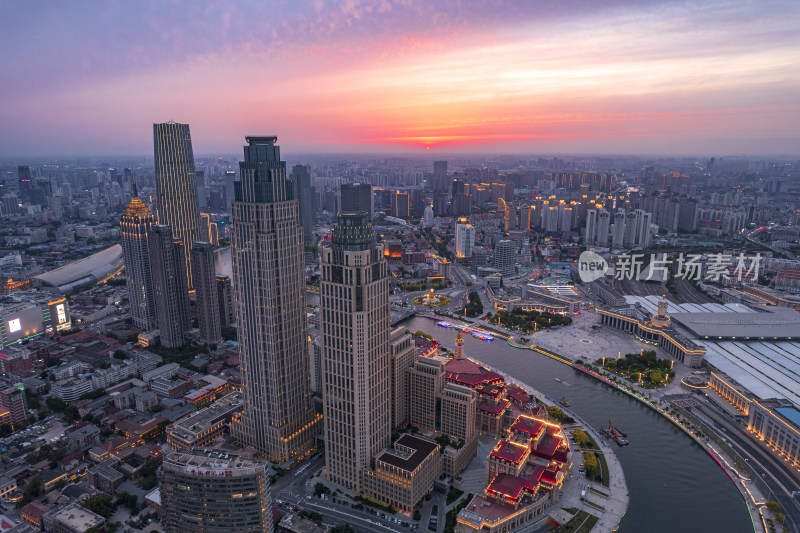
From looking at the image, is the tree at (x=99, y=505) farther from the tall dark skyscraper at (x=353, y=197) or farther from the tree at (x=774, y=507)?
the tall dark skyscraper at (x=353, y=197)

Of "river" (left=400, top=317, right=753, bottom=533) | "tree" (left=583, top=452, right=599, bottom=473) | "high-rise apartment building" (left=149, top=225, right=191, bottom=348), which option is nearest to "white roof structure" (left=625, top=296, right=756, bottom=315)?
"river" (left=400, top=317, right=753, bottom=533)

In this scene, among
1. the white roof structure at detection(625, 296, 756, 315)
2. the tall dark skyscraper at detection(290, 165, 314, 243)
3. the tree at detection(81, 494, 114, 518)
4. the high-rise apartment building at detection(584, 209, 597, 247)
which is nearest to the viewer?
the tree at detection(81, 494, 114, 518)

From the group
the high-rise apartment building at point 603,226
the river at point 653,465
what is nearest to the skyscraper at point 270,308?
the river at point 653,465

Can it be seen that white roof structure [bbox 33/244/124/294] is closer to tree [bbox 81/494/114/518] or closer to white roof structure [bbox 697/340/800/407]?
tree [bbox 81/494/114/518]

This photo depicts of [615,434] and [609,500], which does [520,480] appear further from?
[615,434]

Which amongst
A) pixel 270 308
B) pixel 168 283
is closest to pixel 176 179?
pixel 168 283

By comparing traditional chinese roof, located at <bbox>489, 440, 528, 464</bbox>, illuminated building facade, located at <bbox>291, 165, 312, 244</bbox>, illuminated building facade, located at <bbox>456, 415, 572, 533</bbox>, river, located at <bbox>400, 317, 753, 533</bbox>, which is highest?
illuminated building facade, located at <bbox>291, 165, 312, 244</bbox>
